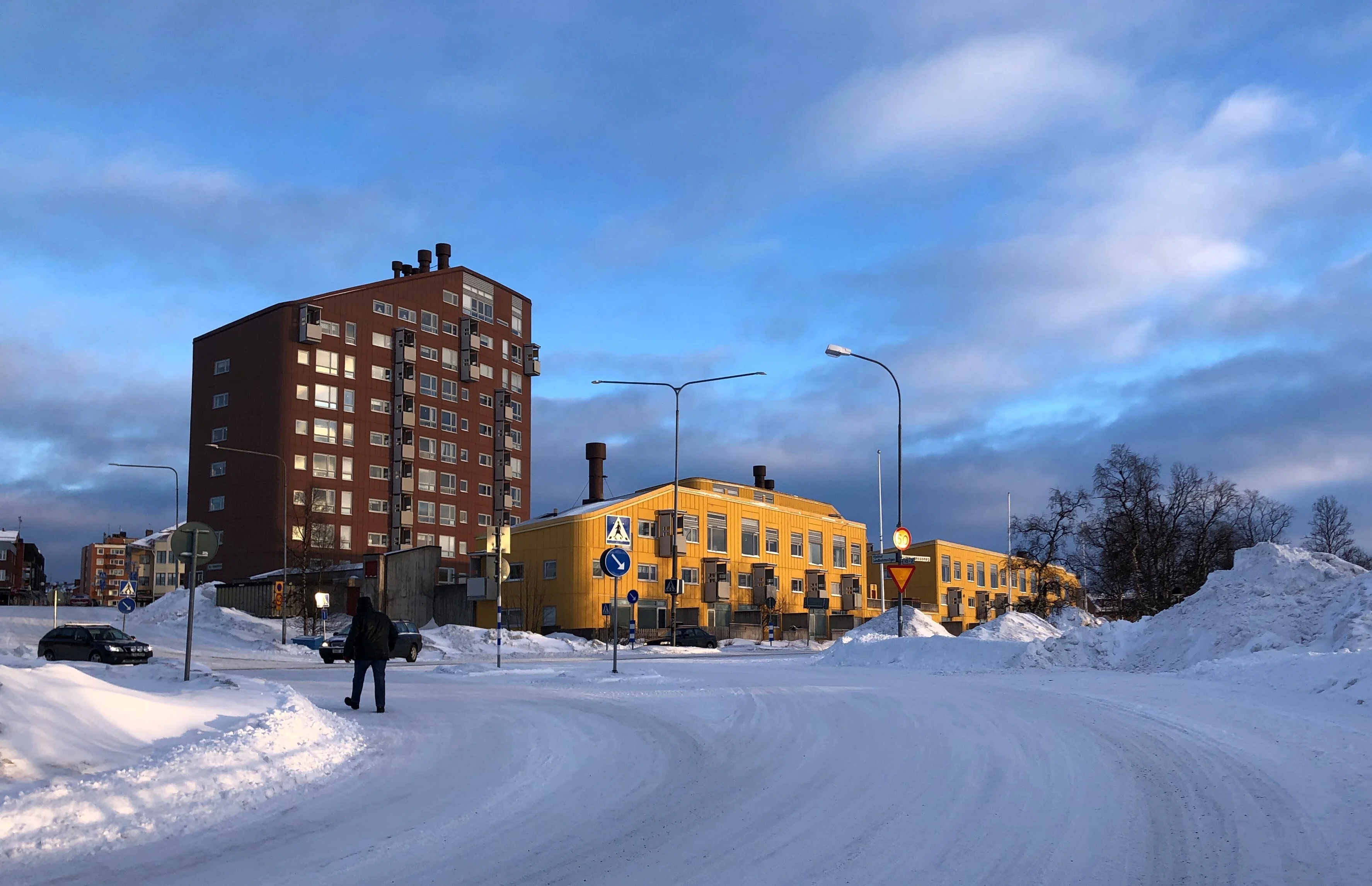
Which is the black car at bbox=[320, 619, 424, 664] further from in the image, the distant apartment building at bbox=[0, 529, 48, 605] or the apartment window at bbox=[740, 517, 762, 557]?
the distant apartment building at bbox=[0, 529, 48, 605]

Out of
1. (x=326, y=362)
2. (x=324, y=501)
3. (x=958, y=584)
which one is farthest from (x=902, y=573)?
(x=958, y=584)

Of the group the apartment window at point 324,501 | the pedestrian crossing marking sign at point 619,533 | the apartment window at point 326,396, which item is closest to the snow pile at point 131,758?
the pedestrian crossing marking sign at point 619,533

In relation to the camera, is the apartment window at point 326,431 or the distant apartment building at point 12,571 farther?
the distant apartment building at point 12,571

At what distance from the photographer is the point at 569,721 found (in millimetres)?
13820

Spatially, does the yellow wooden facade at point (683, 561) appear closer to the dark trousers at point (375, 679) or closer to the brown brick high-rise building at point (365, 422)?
the brown brick high-rise building at point (365, 422)

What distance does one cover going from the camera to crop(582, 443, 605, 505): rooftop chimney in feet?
267

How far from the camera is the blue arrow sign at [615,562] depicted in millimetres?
22938

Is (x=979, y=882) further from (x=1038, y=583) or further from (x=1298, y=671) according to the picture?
(x=1038, y=583)

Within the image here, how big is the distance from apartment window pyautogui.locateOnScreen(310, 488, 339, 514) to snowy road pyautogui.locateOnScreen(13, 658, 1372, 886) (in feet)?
229

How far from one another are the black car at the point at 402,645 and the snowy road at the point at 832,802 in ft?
76.7

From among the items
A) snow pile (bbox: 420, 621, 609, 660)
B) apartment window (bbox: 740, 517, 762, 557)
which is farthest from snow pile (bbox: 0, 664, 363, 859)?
apartment window (bbox: 740, 517, 762, 557)

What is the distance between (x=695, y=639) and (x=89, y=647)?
29012 millimetres

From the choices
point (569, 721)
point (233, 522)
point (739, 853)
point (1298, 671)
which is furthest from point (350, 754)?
point (233, 522)

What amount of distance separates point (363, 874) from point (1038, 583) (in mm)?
57358
